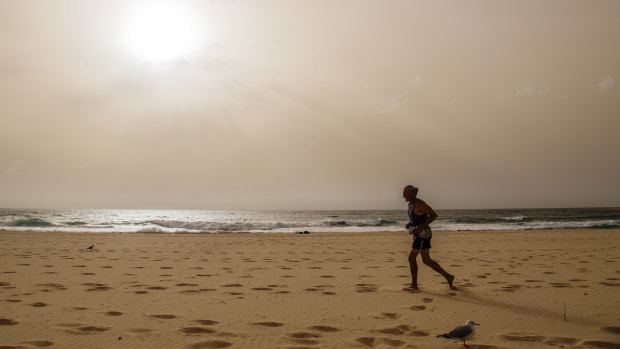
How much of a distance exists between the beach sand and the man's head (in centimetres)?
151

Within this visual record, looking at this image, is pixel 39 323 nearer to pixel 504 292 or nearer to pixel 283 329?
pixel 283 329

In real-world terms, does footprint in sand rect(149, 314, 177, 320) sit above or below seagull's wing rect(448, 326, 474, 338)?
below

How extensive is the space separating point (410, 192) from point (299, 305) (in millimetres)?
2652

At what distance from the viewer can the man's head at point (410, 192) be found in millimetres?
6465

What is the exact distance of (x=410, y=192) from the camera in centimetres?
648

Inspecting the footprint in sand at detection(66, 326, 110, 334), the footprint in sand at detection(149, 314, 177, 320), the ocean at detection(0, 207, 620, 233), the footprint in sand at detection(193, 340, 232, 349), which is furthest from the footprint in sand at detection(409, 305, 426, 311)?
the ocean at detection(0, 207, 620, 233)

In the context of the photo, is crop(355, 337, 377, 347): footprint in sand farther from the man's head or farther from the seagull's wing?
the man's head

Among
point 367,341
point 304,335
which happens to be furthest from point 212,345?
point 367,341

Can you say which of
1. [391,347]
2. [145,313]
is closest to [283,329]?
[391,347]

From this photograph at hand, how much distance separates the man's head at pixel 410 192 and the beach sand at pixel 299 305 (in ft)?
4.97

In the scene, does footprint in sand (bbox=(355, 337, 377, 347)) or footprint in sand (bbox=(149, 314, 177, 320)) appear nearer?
footprint in sand (bbox=(355, 337, 377, 347))

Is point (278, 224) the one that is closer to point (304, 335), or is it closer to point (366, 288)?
point (366, 288)

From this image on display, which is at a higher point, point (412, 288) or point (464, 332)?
point (464, 332)

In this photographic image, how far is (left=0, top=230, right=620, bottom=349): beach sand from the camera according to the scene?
3.80 meters
